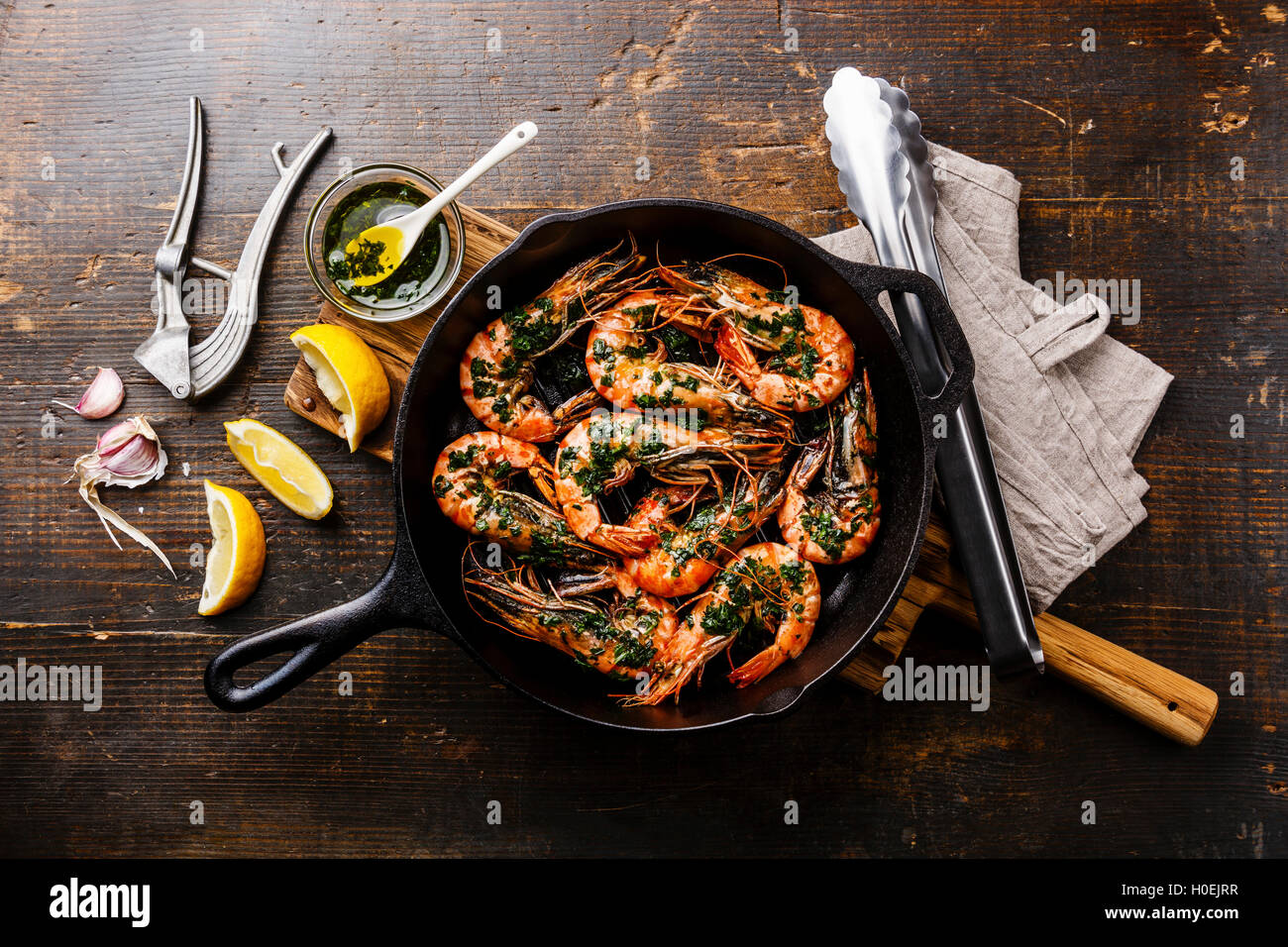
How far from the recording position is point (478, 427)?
2.53 metres

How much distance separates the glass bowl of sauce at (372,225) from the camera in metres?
2.44

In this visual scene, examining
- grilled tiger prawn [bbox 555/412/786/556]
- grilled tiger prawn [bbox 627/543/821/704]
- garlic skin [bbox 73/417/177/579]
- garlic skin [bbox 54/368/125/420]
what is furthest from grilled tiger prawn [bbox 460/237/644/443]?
garlic skin [bbox 54/368/125/420]

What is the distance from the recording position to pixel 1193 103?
2.70m

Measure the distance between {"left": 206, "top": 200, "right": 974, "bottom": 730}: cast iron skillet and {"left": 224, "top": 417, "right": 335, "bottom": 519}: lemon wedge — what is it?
16.6 inches

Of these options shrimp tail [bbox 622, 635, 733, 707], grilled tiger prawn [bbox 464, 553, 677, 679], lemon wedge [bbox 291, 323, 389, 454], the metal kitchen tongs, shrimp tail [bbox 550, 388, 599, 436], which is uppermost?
the metal kitchen tongs

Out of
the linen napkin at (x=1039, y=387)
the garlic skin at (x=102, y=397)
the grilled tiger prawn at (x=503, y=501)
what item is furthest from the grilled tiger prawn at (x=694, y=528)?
the garlic skin at (x=102, y=397)

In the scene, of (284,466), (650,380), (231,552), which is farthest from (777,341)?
(231,552)

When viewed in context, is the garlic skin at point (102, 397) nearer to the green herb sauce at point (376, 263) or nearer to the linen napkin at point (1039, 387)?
the green herb sauce at point (376, 263)

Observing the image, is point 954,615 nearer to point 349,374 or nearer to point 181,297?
point 349,374

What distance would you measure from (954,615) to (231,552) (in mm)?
2268

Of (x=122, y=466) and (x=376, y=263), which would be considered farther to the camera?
(x=122, y=466)

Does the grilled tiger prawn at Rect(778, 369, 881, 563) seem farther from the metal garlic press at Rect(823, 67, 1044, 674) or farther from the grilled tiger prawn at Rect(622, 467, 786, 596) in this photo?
the metal garlic press at Rect(823, 67, 1044, 674)

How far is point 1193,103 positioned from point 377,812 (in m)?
3.58

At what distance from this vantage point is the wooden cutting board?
2.45 metres
